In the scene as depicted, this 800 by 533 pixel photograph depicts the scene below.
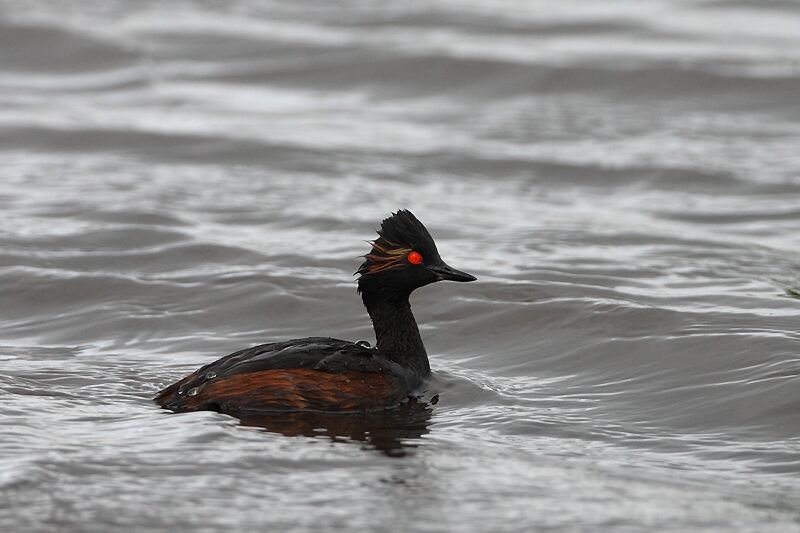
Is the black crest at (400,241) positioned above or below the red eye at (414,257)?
above

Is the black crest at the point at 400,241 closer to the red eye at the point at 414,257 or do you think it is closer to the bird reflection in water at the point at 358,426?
the red eye at the point at 414,257

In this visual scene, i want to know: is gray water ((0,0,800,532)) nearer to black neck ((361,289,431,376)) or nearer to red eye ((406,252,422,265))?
black neck ((361,289,431,376))

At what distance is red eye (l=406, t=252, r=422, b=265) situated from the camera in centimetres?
844

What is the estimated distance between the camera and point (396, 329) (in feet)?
28.3

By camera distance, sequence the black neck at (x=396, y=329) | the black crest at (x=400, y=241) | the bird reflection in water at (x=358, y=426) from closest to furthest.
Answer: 1. the bird reflection in water at (x=358, y=426)
2. the black crest at (x=400, y=241)
3. the black neck at (x=396, y=329)

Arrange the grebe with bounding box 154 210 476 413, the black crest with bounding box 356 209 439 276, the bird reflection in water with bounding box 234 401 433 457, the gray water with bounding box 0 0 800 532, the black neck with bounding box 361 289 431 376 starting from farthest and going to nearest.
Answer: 1. the black neck with bounding box 361 289 431 376
2. the black crest with bounding box 356 209 439 276
3. the grebe with bounding box 154 210 476 413
4. the bird reflection in water with bounding box 234 401 433 457
5. the gray water with bounding box 0 0 800 532

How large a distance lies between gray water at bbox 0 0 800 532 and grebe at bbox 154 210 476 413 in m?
0.18

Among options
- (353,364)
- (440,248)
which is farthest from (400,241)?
(440,248)

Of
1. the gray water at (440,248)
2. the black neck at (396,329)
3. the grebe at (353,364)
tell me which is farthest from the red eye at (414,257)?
the gray water at (440,248)

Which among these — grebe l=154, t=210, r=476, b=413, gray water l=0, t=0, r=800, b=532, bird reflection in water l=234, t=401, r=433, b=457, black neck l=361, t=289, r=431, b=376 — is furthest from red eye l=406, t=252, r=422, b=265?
bird reflection in water l=234, t=401, r=433, b=457

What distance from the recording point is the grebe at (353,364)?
303 inches

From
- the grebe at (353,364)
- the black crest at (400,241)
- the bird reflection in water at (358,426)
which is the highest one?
the black crest at (400,241)

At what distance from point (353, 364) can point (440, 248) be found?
4.27 metres

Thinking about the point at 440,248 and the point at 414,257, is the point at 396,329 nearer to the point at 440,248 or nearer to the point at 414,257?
the point at 414,257
